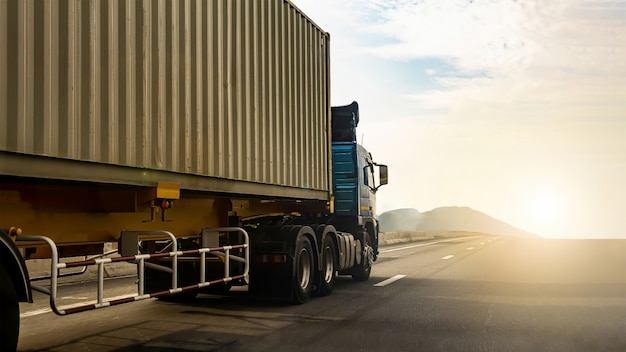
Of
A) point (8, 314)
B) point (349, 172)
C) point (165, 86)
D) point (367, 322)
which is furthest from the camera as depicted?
point (349, 172)

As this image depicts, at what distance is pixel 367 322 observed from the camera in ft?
26.8

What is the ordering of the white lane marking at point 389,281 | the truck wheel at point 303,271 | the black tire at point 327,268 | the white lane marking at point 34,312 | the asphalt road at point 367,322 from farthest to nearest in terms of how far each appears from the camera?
the white lane marking at point 389,281
the black tire at point 327,268
the truck wheel at point 303,271
the white lane marking at point 34,312
the asphalt road at point 367,322

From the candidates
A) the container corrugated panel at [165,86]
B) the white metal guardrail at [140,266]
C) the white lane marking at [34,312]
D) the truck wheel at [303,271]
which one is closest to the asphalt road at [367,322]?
the white lane marking at [34,312]

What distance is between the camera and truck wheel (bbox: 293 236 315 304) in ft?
31.9

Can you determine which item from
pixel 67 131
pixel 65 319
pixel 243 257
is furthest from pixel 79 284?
pixel 67 131

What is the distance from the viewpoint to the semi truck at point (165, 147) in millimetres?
5145

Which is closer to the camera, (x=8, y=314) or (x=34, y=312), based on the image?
(x=8, y=314)

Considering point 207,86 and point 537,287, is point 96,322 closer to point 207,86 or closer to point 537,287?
point 207,86

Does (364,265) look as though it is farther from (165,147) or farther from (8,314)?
(8,314)

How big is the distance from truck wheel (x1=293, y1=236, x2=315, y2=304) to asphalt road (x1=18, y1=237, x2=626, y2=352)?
0.57ft

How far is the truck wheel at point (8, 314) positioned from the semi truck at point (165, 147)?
0.04 feet

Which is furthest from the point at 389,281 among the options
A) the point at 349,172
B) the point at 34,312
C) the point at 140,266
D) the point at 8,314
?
the point at 8,314

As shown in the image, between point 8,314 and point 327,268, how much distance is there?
7.08 meters

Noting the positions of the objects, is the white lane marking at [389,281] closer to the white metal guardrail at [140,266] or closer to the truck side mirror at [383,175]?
the truck side mirror at [383,175]
